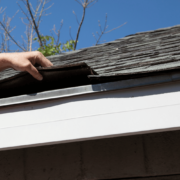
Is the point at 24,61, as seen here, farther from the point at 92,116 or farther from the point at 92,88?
the point at 92,116

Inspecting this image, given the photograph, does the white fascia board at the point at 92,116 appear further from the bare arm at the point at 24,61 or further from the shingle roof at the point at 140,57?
the bare arm at the point at 24,61

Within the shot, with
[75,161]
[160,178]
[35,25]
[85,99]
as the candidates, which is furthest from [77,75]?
[35,25]

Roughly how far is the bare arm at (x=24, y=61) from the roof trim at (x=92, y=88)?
0.17 metres

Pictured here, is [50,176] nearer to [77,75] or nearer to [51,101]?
[51,101]

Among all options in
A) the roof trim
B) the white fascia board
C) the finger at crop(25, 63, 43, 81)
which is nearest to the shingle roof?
the roof trim

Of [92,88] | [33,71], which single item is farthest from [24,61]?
[92,88]

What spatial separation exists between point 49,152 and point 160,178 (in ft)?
3.78

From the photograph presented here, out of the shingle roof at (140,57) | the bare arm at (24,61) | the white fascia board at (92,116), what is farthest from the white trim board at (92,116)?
the bare arm at (24,61)

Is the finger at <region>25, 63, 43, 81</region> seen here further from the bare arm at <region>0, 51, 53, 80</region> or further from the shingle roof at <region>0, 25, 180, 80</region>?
the shingle roof at <region>0, 25, 180, 80</region>

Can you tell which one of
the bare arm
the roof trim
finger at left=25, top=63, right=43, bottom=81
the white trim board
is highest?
the bare arm

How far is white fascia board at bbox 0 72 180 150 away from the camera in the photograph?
174cm

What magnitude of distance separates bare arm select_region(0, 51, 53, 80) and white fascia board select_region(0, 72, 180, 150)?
29 cm

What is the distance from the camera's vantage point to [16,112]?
2170 millimetres

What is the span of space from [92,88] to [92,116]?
219 mm
